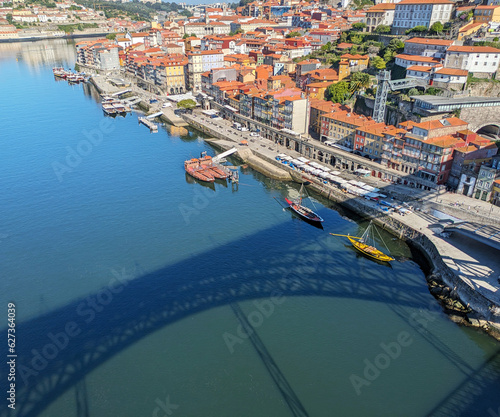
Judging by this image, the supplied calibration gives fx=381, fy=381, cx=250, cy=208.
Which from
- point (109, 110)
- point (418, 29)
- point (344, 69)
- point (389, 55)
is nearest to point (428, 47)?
point (389, 55)

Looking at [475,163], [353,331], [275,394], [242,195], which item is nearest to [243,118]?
Result: [242,195]

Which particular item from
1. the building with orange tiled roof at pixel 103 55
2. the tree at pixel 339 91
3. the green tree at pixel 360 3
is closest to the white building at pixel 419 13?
the tree at pixel 339 91

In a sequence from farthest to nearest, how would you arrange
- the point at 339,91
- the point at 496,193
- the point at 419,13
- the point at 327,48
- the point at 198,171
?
the point at 327,48, the point at 419,13, the point at 339,91, the point at 198,171, the point at 496,193

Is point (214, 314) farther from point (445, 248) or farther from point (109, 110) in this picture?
Answer: point (109, 110)

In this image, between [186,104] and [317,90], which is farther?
[186,104]

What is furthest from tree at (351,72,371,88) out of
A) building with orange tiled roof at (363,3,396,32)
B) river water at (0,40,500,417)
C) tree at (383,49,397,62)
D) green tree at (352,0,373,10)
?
green tree at (352,0,373,10)

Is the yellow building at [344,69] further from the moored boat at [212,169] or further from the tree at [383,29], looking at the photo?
the moored boat at [212,169]
